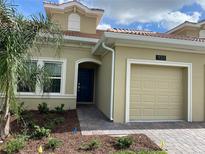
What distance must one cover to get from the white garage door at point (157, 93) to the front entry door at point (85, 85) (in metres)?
5.42

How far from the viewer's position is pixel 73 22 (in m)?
14.5

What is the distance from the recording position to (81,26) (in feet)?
47.7

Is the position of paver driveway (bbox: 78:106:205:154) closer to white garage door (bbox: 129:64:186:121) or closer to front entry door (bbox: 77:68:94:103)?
white garage door (bbox: 129:64:186:121)

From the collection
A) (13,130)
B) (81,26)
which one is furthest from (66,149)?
(81,26)

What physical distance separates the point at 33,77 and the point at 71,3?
9006mm

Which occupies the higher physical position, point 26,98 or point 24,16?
point 24,16

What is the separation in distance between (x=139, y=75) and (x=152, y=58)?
95 cm

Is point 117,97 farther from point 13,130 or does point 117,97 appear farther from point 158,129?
point 13,130

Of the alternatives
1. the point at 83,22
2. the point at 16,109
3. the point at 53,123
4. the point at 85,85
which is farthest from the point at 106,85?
the point at 83,22

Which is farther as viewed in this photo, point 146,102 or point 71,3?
point 71,3

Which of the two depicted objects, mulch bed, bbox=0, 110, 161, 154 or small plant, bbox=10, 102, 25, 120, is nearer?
mulch bed, bbox=0, 110, 161, 154

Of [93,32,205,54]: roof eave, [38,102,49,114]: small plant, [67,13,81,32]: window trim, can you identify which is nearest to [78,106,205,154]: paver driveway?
[38,102,49,114]: small plant

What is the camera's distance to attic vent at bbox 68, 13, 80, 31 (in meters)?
14.4

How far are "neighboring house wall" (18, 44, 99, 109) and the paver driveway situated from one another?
6.98 ft
